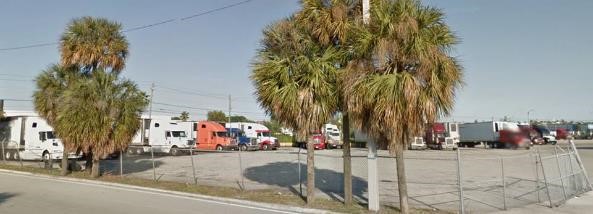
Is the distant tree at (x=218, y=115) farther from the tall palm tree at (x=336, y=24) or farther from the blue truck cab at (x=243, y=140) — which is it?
the tall palm tree at (x=336, y=24)

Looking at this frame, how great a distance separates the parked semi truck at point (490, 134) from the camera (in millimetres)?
50059

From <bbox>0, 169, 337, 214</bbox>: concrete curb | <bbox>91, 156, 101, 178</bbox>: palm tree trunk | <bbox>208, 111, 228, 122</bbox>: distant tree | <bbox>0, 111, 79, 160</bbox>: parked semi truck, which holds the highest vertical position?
<bbox>208, 111, 228, 122</bbox>: distant tree

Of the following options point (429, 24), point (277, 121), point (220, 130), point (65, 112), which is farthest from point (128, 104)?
point (220, 130)

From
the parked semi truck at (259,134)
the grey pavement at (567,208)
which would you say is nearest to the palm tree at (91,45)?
the grey pavement at (567,208)

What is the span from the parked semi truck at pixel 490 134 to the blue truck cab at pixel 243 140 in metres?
25.9

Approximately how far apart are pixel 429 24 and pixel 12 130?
34.5m

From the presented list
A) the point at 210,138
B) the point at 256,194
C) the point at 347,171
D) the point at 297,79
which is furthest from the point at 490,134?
the point at 297,79

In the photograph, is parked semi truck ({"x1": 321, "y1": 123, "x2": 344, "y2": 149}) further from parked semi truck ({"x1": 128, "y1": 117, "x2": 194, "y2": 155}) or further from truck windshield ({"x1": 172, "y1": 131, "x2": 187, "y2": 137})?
parked semi truck ({"x1": 128, "y1": 117, "x2": 194, "y2": 155})

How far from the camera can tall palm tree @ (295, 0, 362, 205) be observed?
12086mm

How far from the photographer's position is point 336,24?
12.1 metres

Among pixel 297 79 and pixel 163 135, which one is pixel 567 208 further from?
pixel 163 135

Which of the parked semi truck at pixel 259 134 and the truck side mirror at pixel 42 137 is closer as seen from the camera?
the truck side mirror at pixel 42 137

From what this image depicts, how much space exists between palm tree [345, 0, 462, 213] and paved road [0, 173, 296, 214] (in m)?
3.78

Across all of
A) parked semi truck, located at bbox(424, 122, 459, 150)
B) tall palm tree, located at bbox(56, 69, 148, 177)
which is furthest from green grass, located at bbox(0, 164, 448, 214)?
parked semi truck, located at bbox(424, 122, 459, 150)
